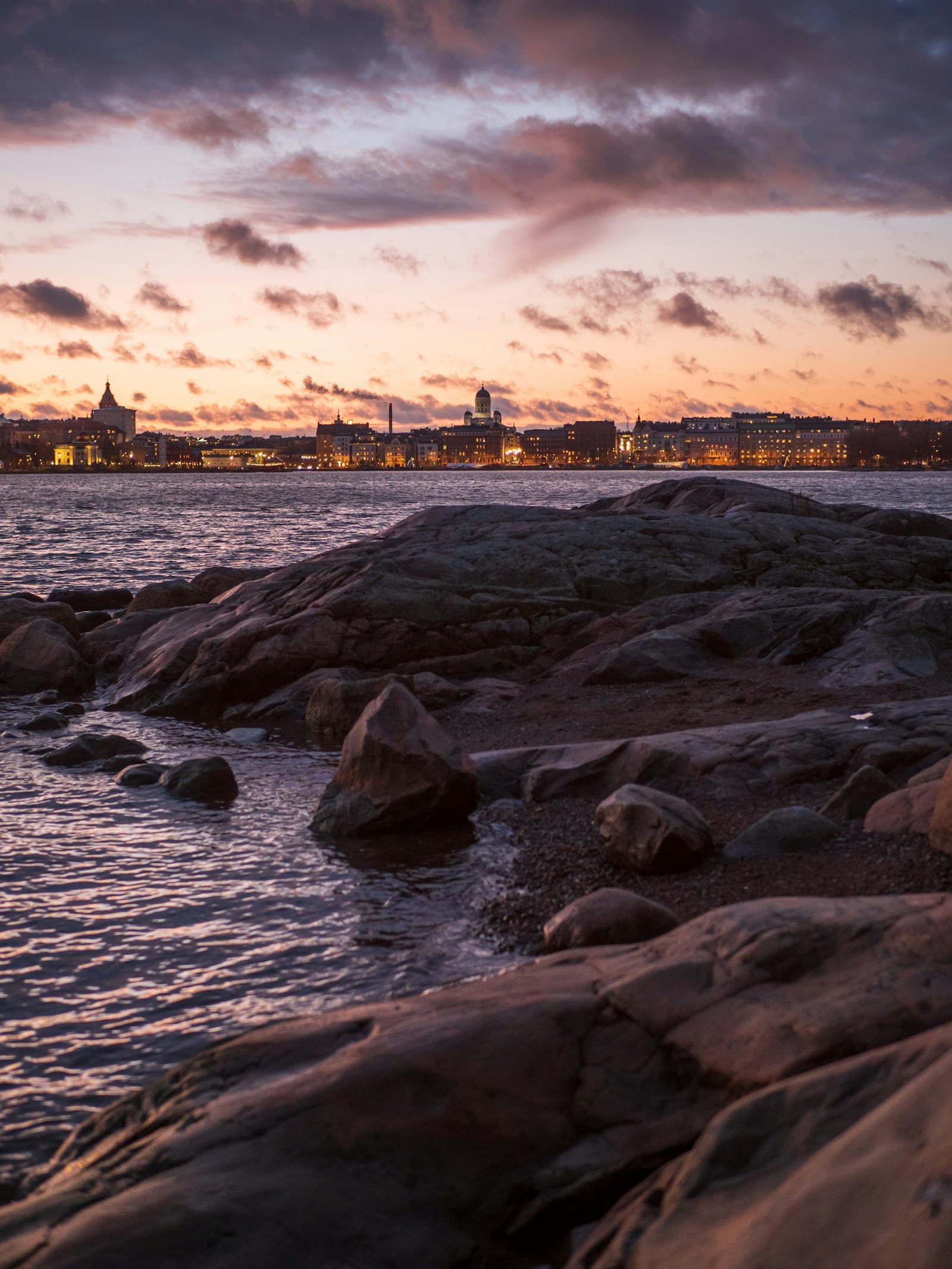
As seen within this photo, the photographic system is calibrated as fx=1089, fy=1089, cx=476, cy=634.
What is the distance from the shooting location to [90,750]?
13.1 meters

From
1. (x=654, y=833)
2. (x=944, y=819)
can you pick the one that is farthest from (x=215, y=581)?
(x=944, y=819)

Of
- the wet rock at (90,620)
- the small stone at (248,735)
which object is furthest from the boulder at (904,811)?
the wet rock at (90,620)

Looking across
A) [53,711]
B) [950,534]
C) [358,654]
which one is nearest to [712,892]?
[358,654]

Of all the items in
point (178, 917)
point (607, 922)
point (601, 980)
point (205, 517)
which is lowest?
point (178, 917)

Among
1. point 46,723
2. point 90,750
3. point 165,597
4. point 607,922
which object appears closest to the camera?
point 607,922

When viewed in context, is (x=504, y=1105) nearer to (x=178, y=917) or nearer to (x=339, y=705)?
(x=178, y=917)

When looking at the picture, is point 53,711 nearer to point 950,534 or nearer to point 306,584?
point 306,584

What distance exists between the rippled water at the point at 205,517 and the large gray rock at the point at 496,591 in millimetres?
19566

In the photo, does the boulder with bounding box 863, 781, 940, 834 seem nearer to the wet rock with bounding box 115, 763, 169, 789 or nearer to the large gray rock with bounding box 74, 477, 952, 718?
the large gray rock with bounding box 74, 477, 952, 718

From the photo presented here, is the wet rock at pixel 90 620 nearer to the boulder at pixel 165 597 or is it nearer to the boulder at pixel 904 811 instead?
the boulder at pixel 165 597

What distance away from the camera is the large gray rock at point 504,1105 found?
3717mm

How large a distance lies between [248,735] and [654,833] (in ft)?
25.6

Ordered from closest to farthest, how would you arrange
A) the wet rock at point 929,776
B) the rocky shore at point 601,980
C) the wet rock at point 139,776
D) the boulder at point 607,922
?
the rocky shore at point 601,980 < the boulder at point 607,922 < the wet rock at point 929,776 < the wet rock at point 139,776

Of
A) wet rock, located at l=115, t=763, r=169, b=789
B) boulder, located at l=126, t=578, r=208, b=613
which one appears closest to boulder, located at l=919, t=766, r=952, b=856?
wet rock, located at l=115, t=763, r=169, b=789
